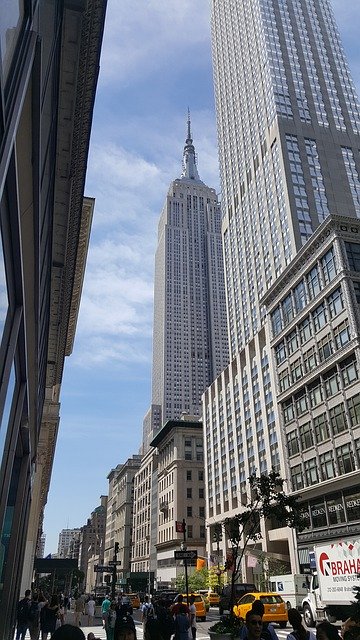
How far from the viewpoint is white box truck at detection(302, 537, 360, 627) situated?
79.5 ft

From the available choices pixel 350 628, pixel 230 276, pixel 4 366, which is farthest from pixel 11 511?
pixel 230 276

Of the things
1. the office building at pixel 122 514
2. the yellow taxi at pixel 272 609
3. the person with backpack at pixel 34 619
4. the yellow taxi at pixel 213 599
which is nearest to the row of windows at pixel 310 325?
the yellow taxi at pixel 213 599

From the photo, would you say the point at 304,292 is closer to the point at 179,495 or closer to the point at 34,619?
the point at 34,619

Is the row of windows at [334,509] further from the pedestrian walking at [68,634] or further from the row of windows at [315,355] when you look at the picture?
the pedestrian walking at [68,634]

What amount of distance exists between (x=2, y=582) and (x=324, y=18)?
13173cm

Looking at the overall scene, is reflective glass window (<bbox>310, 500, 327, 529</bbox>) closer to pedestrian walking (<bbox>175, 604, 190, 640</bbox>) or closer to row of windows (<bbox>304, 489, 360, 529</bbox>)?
row of windows (<bbox>304, 489, 360, 529</bbox>)

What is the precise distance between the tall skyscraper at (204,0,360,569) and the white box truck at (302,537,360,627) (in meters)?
16.6

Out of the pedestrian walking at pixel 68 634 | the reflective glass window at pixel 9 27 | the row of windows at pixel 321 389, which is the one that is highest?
the row of windows at pixel 321 389

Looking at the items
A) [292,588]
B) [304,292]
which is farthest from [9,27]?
[304,292]

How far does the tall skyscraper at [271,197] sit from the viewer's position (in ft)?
193

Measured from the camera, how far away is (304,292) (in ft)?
175

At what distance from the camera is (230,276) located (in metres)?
105

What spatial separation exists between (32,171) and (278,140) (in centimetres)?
8812

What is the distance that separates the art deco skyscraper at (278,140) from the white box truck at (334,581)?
5493 centimetres
